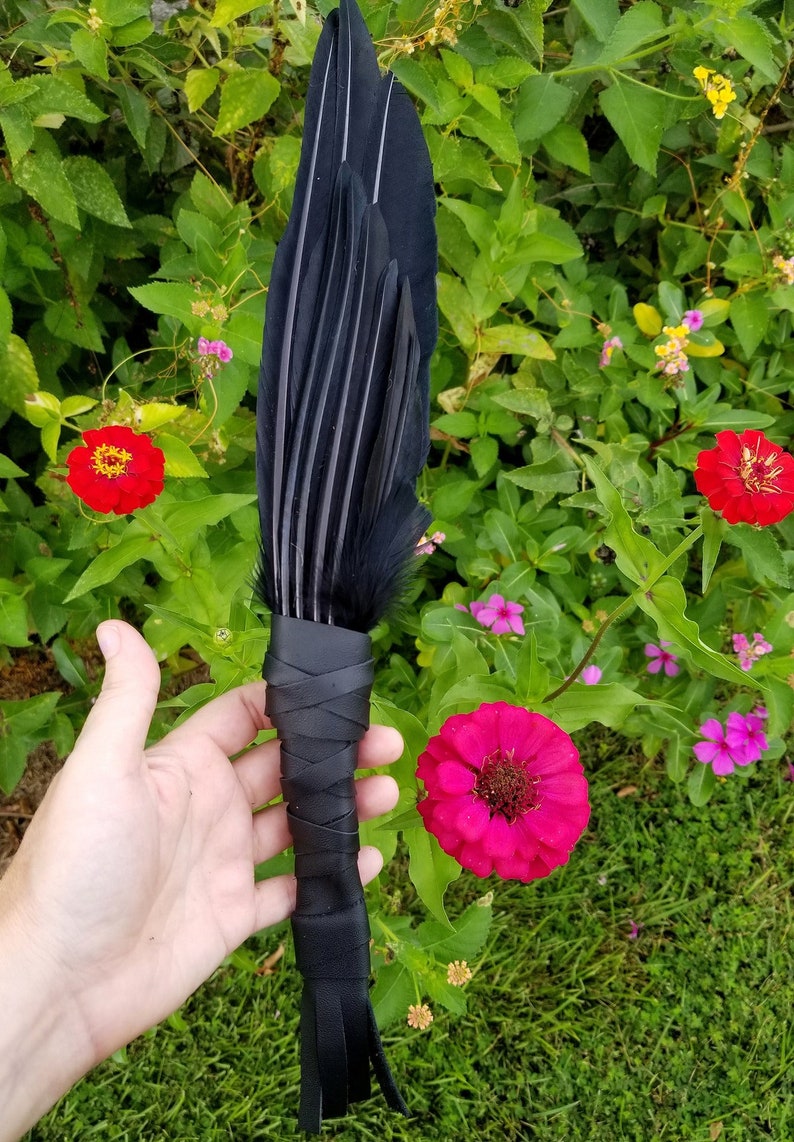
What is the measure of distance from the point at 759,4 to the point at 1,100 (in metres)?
1.23

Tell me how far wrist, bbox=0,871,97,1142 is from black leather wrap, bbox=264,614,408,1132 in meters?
0.29

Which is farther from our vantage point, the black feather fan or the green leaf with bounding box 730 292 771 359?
the green leaf with bounding box 730 292 771 359

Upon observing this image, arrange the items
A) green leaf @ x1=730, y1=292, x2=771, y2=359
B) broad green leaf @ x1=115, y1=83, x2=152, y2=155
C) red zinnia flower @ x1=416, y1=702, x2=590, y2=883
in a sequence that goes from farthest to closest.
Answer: green leaf @ x1=730, y1=292, x2=771, y2=359
broad green leaf @ x1=115, y1=83, x2=152, y2=155
red zinnia flower @ x1=416, y1=702, x2=590, y2=883

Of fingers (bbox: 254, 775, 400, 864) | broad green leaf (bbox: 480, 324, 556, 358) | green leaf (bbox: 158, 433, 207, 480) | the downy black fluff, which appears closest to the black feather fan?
the downy black fluff

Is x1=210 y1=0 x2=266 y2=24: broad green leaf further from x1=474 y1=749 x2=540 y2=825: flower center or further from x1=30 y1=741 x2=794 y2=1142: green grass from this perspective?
x1=30 y1=741 x2=794 y2=1142: green grass

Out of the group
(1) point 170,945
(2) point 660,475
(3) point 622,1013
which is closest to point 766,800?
(3) point 622,1013

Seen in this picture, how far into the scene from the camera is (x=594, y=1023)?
5.40ft

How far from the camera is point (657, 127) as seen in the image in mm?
1279

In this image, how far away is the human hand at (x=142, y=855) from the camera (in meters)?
0.94

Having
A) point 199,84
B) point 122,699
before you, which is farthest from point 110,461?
point 199,84

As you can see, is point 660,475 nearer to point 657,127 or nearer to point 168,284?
point 657,127

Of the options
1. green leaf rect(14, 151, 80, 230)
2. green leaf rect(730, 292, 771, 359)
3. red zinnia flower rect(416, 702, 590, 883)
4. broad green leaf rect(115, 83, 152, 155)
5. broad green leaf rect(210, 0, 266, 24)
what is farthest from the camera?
green leaf rect(730, 292, 771, 359)

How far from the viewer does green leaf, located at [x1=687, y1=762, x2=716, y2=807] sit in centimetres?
150

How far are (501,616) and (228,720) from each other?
19.2 inches
